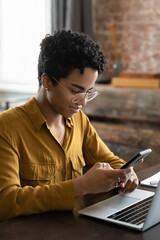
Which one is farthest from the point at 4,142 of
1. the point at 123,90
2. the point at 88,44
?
the point at 123,90

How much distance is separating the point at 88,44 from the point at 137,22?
10.1 feet

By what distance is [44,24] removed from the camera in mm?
4707

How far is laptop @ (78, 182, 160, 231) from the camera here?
1.20m

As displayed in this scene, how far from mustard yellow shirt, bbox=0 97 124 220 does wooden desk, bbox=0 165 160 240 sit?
7 centimetres

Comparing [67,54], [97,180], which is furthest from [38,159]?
[67,54]

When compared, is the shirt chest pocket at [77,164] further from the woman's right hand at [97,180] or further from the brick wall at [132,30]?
the brick wall at [132,30]

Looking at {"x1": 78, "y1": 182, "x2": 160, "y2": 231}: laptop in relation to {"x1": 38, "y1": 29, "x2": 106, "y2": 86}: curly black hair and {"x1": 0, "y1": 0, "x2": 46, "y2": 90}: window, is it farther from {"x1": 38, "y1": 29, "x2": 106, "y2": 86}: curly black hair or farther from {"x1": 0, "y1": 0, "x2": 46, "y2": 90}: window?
{"x1": 0, "y1": 0, "x2": 46, "y2": 90}: window

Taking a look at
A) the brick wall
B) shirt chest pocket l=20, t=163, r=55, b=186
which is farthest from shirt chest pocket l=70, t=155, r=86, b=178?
the brick wall

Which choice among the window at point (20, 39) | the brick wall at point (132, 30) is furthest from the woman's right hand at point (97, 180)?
the window at point (20, 39)

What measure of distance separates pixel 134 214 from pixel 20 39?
12.6 ft

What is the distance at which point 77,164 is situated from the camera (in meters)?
1.78

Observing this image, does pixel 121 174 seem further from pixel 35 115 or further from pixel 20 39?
pixel 20 39

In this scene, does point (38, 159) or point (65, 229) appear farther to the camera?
point (38, 159)

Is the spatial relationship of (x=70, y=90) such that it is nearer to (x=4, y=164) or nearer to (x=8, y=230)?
(x=4, y=164)
